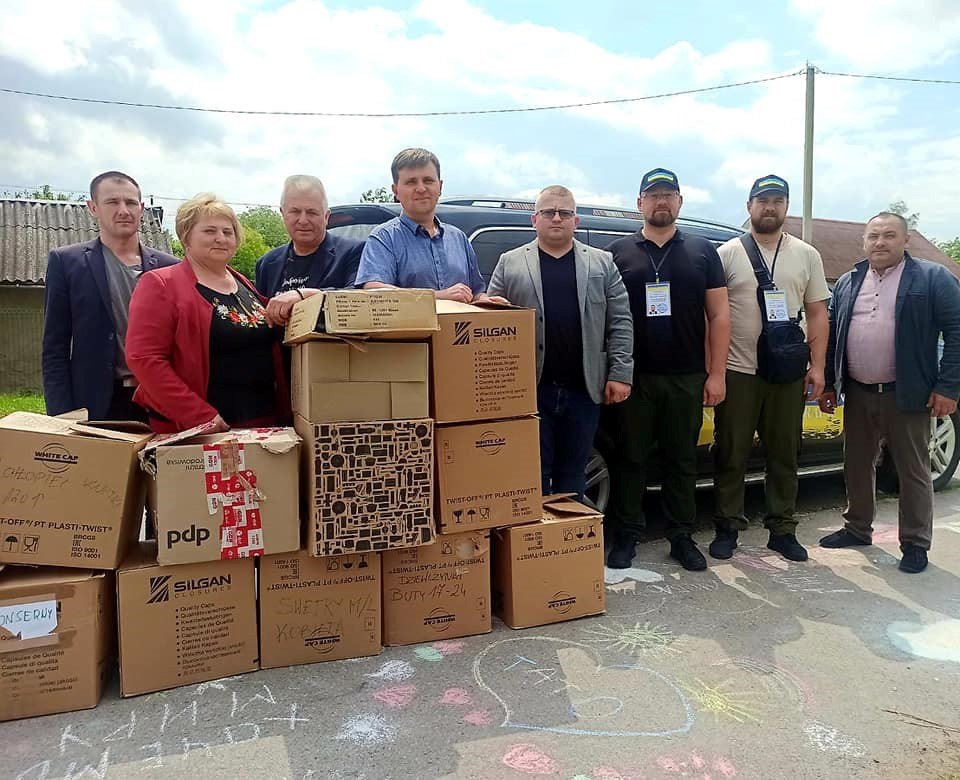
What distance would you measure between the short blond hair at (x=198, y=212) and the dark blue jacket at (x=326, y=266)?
2.01 feet

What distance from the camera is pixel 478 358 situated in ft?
9.80

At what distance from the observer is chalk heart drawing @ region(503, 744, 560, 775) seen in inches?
85.0

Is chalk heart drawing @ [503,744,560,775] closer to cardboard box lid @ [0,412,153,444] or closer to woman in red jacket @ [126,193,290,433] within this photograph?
woman in red jacket @ [126,193,290,433]

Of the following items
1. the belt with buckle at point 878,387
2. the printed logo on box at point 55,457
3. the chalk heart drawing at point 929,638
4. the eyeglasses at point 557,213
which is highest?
the eyeglasses at point 557,213

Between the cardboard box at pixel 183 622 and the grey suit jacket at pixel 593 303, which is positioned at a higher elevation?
the grey suit jacket at pixel 593 303

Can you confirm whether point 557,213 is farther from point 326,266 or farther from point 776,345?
point 776,345

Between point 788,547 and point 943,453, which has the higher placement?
point 943,453

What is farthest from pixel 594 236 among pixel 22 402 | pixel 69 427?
pixel 22 402

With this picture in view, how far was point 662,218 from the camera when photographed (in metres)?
3.78

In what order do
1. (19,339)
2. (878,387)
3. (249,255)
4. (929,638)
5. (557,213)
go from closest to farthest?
(929,638) → (557,213) → (878,387) → (19,339) → (249,255)

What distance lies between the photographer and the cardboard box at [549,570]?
3.13 metres

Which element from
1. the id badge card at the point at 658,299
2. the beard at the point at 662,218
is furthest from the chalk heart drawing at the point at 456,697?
the beard at the point at 662,218

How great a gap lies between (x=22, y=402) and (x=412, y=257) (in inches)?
386

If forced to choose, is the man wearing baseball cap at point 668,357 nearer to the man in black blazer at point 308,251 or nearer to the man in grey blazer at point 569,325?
the man in grey blazer at point 569,325
